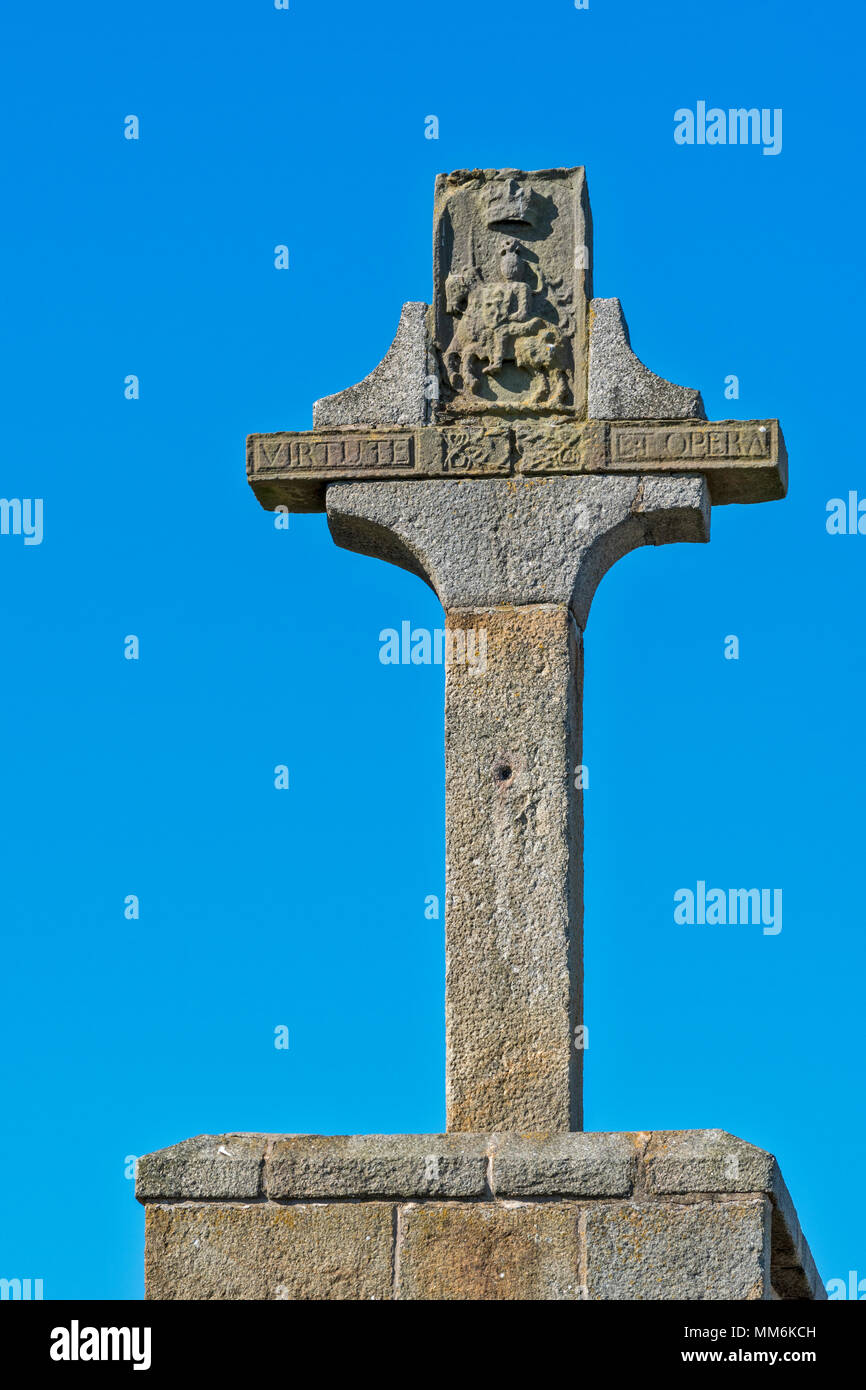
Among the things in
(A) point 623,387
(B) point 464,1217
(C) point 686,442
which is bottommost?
(B) point 464,1217

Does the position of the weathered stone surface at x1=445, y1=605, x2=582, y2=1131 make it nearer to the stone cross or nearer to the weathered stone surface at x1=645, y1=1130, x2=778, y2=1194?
the stone cross

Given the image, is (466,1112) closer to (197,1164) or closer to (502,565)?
(197,1164)

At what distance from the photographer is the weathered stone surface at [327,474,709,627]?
8.82 meters

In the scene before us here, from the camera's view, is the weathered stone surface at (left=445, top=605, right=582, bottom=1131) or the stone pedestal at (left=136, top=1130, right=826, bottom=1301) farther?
the weathered stone surface at (left=445, top=605, right=582, bottom=1131)

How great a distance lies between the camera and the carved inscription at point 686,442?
885 cm

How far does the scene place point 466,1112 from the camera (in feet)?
27.6

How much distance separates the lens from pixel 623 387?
353 inches

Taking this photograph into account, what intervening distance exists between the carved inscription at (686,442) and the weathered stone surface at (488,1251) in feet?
8.33

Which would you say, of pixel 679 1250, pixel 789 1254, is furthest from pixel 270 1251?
pixel 789 1254

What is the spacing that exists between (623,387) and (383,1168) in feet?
9.11

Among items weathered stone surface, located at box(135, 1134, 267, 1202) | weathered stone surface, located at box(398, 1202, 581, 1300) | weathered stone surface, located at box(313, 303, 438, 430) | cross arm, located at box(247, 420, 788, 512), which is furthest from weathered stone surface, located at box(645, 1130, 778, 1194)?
weathered stone surface, located at box(313, 303, 438, 430)

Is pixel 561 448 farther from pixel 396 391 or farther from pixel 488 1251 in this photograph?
pixel 488 1251

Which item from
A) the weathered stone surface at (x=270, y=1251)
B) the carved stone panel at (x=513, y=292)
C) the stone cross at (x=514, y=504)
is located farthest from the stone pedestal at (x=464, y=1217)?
the carved stone panel at (x=513, y=292)

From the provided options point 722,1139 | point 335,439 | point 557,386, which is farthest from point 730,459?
point 722,1139
